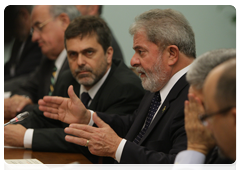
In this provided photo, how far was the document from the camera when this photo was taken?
1.58 meters

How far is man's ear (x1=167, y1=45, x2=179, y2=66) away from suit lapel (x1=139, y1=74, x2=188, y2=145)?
0.39 feet

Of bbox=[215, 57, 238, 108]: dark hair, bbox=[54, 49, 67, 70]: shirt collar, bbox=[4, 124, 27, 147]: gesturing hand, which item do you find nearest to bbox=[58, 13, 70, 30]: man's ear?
bbox=[54, 49, 67, 70]: shirt collar

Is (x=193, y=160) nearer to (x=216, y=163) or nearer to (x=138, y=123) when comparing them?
(x=216, y=163)

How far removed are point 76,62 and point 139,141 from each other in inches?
40.9

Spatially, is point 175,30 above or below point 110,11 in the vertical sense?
below

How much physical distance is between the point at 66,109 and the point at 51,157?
320 mm

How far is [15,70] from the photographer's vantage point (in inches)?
206

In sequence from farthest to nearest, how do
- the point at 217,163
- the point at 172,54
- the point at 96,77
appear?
1. the point at 96,77
2. the point at 172,54
3. the point at 217,163

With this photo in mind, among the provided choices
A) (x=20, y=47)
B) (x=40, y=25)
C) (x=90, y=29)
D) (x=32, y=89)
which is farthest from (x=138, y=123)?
(x=20, y=47)

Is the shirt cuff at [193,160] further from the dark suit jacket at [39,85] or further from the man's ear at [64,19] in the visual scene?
the man's ear at [64,19]

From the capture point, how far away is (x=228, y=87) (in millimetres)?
867

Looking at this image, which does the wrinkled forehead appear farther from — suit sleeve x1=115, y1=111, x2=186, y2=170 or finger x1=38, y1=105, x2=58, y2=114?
suit sleeve x1=115, y1=111, x2=186, y2=170

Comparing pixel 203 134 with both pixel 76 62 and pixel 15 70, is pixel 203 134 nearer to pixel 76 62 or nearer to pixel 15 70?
pixel 76 62
